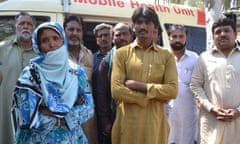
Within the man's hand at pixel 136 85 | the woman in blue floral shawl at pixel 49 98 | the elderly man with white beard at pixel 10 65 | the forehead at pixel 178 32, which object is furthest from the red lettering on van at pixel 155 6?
the woman in blue floral shawl at pixel 49 98

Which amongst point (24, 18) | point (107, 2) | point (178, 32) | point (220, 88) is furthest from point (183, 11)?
point (24, 18)

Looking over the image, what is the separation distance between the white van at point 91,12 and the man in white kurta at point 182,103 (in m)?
1.29

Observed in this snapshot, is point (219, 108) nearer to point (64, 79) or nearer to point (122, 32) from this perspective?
point (122, 32)

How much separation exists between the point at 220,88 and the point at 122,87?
3.53 feet

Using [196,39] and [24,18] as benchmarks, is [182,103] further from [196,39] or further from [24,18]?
[196,39]

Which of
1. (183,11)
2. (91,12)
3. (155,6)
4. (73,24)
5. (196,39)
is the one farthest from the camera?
(196,39)

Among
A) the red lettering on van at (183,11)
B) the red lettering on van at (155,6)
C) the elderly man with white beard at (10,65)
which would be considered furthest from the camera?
the red lettering on van at (183,11)

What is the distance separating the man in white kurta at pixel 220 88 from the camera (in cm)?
373

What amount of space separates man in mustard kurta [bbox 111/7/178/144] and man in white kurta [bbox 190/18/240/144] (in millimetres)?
697

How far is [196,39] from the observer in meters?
6.34

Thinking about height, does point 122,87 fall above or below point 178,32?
below

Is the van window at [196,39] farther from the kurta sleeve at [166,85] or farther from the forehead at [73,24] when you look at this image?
the kurta sleeve at [166,85]

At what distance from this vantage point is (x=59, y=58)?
112 inches

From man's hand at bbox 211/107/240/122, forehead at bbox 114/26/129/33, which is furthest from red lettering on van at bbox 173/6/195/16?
man's hand at bbox 211/107/240/122
